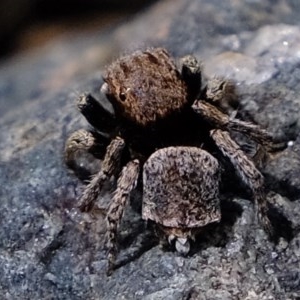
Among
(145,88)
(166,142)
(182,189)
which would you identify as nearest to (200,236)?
(182,189)

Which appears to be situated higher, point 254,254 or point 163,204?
point 163,204

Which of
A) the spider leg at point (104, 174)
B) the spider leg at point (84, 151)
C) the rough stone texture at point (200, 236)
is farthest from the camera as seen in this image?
the spider leg at point (84, 151)

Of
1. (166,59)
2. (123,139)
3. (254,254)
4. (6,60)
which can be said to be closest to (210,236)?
(254,254)

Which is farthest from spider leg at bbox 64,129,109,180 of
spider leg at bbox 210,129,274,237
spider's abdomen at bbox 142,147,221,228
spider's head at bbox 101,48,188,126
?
spider leg at bbox 210,129,274,237

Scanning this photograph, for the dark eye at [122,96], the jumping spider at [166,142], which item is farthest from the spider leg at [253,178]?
the dark eye at [122,96]

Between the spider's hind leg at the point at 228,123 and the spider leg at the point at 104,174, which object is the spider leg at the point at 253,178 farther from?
the spider leg at the point at 104,174

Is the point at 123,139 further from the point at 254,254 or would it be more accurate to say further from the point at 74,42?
the point at 74,42

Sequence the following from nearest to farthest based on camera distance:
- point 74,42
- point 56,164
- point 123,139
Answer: point 123,139 < point 56,164 < point 74,42
